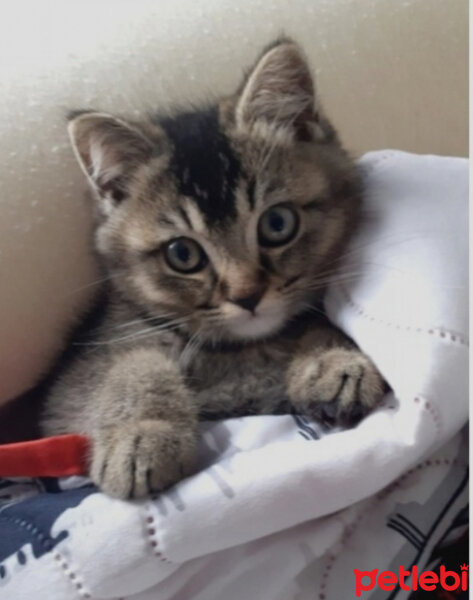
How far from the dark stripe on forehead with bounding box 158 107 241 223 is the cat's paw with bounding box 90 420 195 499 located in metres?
0.25

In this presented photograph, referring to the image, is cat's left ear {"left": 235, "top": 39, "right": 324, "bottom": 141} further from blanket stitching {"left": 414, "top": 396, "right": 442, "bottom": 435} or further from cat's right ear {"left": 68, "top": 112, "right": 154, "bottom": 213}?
blanket stitching {"left": 414, "top": 396, "right": 442, "bottom": 435}

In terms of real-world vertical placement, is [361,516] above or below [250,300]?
below

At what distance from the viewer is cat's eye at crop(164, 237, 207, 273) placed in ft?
2.99

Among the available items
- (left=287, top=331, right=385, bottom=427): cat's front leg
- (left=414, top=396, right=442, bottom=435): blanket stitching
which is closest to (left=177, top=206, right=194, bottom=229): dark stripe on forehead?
(left=287, top=331, right=385, bottom=427): cat's front leg

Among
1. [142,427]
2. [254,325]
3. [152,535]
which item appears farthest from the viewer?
[254,325]

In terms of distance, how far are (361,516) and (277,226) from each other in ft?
1.14

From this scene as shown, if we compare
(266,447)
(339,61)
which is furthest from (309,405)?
(339,61)

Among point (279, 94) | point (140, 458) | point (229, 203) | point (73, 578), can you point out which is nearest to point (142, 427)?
point (140, 458)

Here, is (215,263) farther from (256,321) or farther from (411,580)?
(411,580)

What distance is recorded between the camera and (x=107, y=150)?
957 millimetres

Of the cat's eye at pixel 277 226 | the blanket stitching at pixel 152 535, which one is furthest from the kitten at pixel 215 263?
the blanket stitching at pixel 152 535

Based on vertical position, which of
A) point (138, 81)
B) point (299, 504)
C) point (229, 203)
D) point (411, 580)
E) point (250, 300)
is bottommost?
point (411, 580)

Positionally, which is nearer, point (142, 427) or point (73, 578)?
point (73, 578)

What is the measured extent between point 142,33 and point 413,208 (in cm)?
45
